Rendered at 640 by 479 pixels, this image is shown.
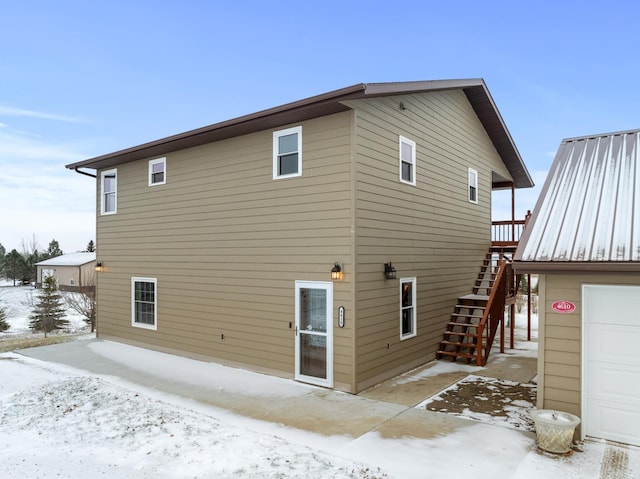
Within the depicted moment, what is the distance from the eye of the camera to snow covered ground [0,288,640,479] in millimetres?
4598

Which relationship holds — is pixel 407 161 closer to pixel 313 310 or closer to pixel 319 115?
pixel 319 115

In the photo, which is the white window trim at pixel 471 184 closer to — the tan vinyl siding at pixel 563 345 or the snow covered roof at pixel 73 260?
the tan vinyl siding at pixel 563 345

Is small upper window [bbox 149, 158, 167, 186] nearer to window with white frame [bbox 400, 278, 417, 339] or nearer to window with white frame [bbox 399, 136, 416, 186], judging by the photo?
window with white frame [bbox 399, 136, 416, 186]

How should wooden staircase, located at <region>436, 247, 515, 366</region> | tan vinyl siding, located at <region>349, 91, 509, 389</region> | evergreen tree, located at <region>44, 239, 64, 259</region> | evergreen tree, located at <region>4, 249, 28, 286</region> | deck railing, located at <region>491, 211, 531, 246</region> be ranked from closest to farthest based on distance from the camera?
tan vinyl siding, located at <region>349, 91, 509, 389</region>, wooden staircase, located at <region>436, 247, 515, 366</region>, deck railing, located at <region>491, 211, 531, 246</region>, evergreen tree, located at <region>4, 249, 28, 286</region>, evergreen tree, located at <region>44, 239, 64, 259</region>

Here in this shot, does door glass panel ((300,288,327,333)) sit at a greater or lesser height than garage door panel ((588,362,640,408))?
greater

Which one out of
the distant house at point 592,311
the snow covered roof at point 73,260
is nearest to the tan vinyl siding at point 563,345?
the distant house at point 592,311

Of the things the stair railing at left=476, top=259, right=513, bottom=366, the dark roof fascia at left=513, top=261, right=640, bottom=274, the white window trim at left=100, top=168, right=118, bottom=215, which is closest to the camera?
the dark roof fascia at left=513, top=261, right=640, bottom=274

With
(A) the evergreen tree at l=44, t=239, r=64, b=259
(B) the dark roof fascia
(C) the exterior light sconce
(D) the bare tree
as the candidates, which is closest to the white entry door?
(C) the exterior light sconce

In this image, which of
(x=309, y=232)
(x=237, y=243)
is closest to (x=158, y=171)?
(x=237, y=243)

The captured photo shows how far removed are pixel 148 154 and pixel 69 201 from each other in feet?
130

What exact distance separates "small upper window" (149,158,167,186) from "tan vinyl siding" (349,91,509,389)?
Result: 18.9 ft

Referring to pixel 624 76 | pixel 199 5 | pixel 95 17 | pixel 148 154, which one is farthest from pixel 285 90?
pixel 148 154

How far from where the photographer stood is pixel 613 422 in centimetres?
521

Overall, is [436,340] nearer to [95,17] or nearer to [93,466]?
[93,466]
